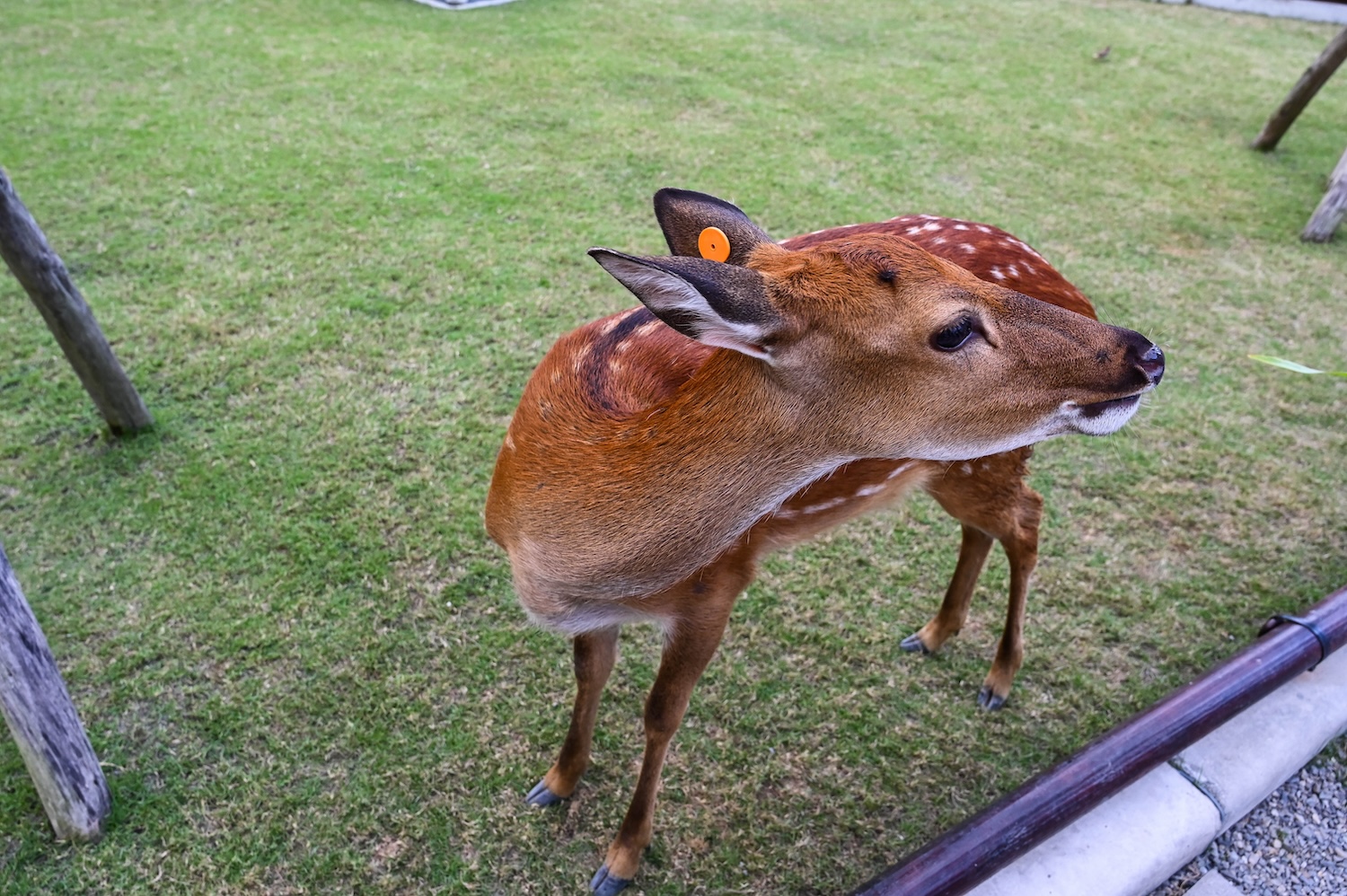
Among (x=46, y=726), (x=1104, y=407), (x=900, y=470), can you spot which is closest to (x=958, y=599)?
(x=900, y=470)

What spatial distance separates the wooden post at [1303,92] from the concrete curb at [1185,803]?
208 inches

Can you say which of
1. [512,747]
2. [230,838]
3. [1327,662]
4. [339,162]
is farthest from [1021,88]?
[230,838]

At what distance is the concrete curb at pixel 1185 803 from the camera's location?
224cm

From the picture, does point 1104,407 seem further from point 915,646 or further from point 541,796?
point 541,796

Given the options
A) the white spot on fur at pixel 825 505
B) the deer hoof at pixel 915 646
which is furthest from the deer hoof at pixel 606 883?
the deer hoof at pixel 915 646

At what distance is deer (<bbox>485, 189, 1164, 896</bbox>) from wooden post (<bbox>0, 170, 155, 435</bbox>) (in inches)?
81.0

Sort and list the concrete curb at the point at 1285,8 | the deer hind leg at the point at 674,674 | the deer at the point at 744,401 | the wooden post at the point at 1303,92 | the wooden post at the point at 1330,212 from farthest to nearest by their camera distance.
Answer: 1. the concrete curb at the point at 1285,8
2. the wooden post at the point at 1303,92
3. the wooden post at the point at 1330,212
4. the deer hind leg at the point at 674,674
5. the deer at the point at 744,401

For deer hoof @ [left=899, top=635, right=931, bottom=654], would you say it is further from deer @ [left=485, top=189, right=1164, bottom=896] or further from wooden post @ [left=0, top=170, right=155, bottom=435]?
wooden post @ [left=0, top=170, right=155, bottom=435]

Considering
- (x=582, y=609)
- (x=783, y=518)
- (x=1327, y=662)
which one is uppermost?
(x=783, y=518)


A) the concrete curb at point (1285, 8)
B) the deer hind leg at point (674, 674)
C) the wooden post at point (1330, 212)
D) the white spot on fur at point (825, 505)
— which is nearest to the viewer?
the deer hind leg at point (674, 674)

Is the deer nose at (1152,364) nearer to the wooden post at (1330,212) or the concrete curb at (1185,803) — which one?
the concrete curb at (1185,803)

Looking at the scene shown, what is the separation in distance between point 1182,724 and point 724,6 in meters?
8.46

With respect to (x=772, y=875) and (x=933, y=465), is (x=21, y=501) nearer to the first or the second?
(x=772, y=875)

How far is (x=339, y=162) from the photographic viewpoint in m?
5.50
